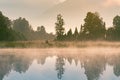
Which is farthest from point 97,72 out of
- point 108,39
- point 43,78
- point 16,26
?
point 16,26

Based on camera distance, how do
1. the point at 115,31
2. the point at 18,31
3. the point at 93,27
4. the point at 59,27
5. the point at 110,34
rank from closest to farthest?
the point at 110,34 < the point at 115,31 < the point at 93,27 < the point at 59,27 < the point at 18,31

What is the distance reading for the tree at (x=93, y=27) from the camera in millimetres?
75500

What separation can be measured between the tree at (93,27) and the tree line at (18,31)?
1381cm

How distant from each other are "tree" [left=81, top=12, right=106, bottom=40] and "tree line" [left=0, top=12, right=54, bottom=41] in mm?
13811

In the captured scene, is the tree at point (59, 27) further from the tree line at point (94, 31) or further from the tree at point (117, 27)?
the tree at point (117, 27)

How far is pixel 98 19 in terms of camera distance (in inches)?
3024

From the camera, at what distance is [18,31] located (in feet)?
348

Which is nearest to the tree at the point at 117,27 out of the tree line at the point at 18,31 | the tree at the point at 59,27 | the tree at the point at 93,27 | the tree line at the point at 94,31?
the tree line at the point at 94,31

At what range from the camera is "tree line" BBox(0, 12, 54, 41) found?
66.8 meters

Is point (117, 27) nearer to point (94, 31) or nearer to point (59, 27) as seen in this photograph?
point (94, 31)

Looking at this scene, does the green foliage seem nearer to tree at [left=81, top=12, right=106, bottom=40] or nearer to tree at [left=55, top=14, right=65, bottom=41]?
tree at [left=81, top=12, right=106, bottom=40]

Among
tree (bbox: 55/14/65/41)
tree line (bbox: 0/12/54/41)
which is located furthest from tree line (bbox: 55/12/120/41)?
tree line (bbox: 0/12/54/41)

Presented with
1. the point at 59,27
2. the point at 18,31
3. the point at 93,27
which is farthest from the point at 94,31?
the point at 18,31

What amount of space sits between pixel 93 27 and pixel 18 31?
3449 centimetres
